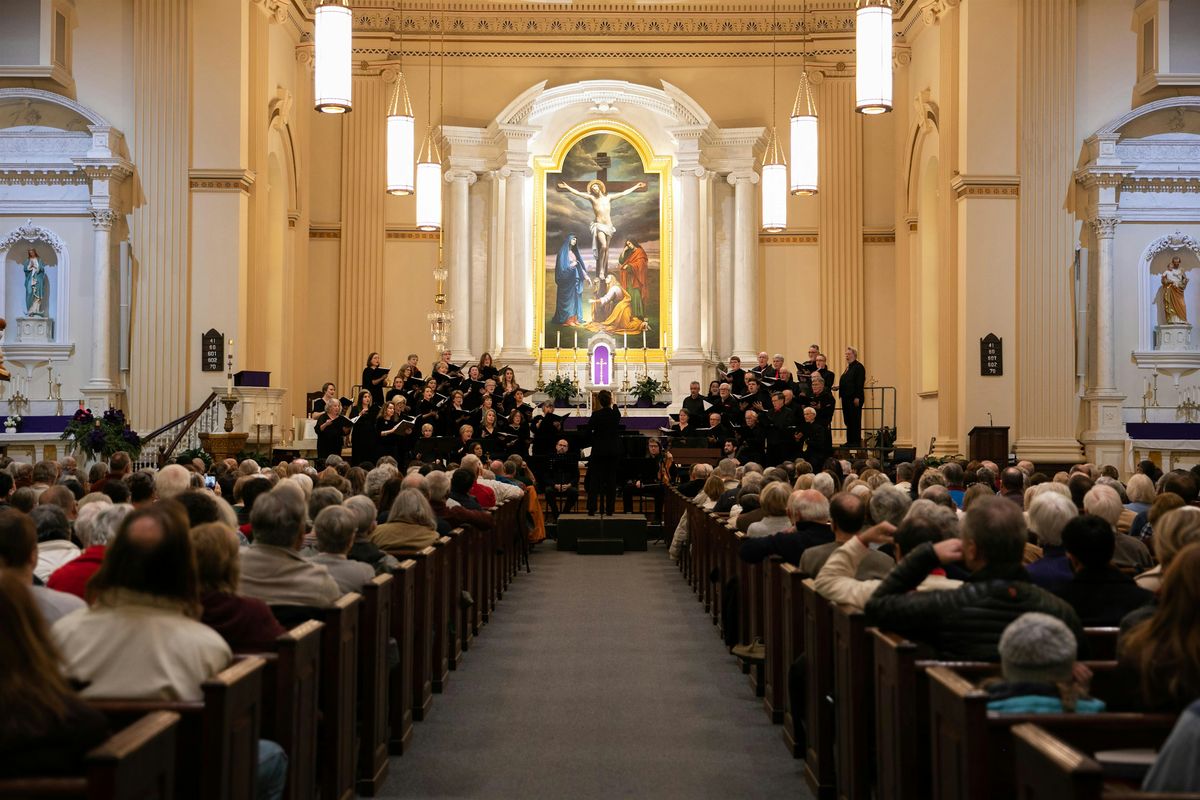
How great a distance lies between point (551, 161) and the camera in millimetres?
21594

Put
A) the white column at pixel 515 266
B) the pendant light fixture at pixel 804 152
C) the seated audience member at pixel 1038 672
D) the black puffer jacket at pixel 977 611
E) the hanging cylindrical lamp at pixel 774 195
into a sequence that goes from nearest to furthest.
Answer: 1. the seated audience member at pixel 1038 672
2. the black puffer jacket at pixel 977 611
3. the pendant light fixture at pixel 804 152
4. the hanging cylindrical lamp at pixel 774 195
5. the white column at pixel 515 266

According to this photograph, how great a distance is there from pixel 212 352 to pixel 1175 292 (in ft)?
38.3

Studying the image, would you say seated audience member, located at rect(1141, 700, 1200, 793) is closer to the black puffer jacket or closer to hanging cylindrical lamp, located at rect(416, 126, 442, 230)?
the black puffer jacket

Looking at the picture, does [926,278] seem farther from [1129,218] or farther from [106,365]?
[106,365]

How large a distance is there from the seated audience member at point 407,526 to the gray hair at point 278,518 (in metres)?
2.11

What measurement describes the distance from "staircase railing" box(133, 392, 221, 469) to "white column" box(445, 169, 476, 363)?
227 inches

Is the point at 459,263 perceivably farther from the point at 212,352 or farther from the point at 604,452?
Answer: the point at 604,452

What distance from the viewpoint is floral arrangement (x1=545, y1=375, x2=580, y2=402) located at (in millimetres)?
20469

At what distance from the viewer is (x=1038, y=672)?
330 cm

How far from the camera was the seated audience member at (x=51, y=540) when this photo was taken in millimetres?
5453

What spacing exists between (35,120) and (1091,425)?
13314 millimetres

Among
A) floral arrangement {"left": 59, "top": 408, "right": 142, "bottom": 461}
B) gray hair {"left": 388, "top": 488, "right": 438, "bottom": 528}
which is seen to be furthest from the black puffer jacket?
floral arrangement {"left": 59, "top": 408, "right": 142, "bottom": 461}

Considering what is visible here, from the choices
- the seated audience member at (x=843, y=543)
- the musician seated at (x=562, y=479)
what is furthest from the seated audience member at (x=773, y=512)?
the musician seated at (x=562, y=479)

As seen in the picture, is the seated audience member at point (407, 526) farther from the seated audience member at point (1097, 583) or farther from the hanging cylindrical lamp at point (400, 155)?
the hanging cylindrical lamp at point (400, 155)
